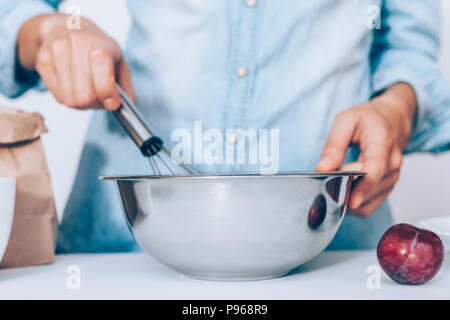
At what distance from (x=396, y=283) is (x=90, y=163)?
1.58 ft

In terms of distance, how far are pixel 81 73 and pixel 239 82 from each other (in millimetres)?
246

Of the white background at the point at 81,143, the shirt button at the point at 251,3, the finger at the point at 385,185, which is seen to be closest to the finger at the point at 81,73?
the shirt button at the point at 251,3

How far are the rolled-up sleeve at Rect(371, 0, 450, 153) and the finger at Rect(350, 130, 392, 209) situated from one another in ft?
0.62

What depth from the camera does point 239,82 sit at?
28.6 inches

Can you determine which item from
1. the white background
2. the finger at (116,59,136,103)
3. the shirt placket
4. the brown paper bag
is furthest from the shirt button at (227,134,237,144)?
the white background

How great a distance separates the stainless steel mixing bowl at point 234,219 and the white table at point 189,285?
0.02 metres

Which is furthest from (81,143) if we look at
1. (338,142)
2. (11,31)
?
(338,142)

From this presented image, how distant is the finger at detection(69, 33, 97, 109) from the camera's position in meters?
0.56

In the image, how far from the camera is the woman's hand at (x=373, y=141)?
1.77 feet

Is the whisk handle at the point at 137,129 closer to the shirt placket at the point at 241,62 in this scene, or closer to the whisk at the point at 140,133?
the whisk at the point at 140,133

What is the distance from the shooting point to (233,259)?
409 mm
